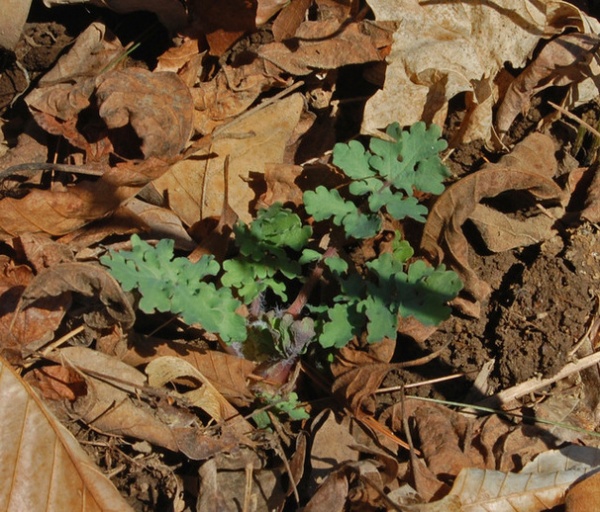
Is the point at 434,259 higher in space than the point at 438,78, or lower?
lower

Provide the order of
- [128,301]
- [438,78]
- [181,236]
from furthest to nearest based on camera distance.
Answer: [438,78]
[181,236]
[128,301]

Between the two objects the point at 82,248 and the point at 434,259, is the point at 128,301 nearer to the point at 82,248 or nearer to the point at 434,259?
the point at 82,248

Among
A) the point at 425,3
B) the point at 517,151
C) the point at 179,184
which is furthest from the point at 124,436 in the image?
the point at 425,3

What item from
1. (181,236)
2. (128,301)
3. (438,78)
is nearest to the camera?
(128,301)

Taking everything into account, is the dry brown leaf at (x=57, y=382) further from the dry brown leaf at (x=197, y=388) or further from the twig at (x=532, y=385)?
the twig at (x=532, y=385)

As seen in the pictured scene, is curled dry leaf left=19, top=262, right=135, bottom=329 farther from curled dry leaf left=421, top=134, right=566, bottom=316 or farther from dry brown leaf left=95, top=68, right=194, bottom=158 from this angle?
curled dry leaf left=421, top=134, right=566, bottom=316

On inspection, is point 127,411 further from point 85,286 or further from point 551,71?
point 551,71

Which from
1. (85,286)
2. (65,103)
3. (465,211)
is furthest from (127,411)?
(465,211)

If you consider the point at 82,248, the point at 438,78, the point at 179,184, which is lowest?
the point at 82,248

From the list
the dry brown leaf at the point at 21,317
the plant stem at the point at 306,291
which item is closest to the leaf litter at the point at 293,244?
the dry brown leaf at the point at 21,317
